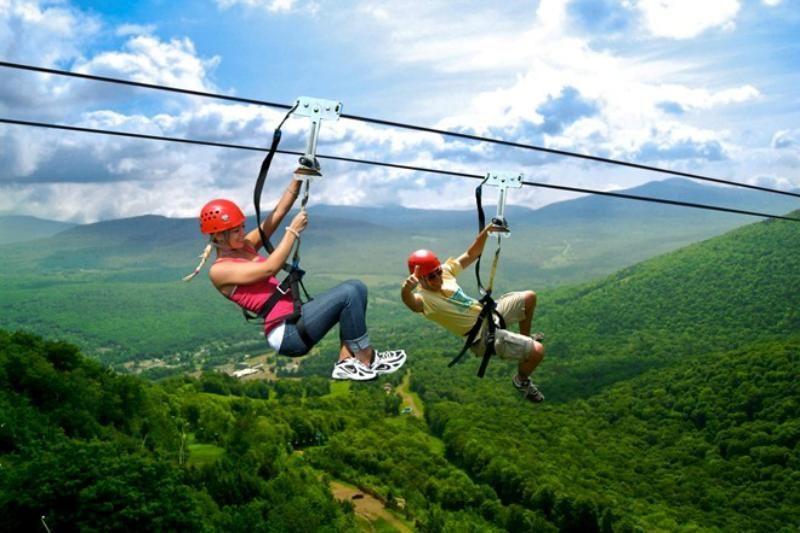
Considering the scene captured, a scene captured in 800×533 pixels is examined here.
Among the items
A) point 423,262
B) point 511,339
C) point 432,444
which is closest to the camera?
point 423,262

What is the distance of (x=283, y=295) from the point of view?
8.42 metres

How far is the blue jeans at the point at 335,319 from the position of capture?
27.3 ft

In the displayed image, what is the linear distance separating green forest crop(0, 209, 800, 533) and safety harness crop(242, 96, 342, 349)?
27.9 meters

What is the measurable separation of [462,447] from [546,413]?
3349 centimetres

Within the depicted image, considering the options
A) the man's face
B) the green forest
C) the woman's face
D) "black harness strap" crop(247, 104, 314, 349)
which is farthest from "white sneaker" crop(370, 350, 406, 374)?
the green forest

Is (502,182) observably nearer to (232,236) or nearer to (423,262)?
(423,262)

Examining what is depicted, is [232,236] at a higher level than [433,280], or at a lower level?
higher

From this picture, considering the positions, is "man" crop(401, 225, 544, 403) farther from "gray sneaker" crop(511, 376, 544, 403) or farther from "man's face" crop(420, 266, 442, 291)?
"gray sneaker" crop(511, 376, 544, 403)

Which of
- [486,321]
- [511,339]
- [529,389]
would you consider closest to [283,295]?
[486,321]

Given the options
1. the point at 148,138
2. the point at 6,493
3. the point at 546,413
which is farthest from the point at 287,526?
the point at 546,413

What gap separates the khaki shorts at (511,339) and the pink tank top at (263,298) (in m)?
2.84

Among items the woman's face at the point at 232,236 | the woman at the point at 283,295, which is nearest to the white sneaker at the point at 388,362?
the woman at the point at 283,295

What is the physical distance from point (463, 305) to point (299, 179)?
2.85 metres

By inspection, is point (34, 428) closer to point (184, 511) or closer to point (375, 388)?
point (184, 511)
